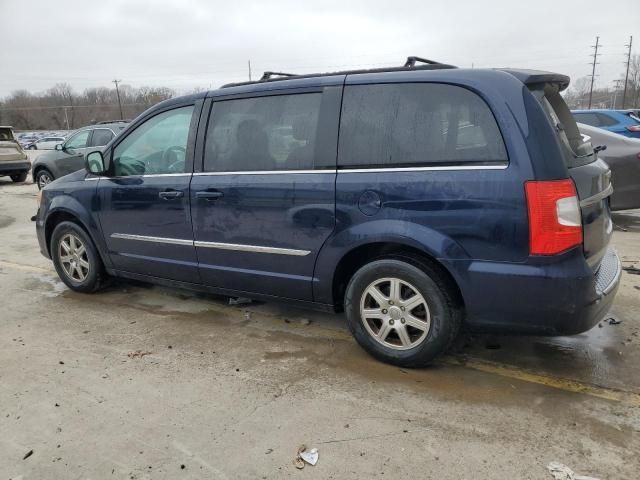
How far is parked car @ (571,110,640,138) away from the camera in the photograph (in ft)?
30.8

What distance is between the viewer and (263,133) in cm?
369

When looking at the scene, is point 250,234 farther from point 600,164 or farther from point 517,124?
point 600,164

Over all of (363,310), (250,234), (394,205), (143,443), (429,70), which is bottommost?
(143,443)

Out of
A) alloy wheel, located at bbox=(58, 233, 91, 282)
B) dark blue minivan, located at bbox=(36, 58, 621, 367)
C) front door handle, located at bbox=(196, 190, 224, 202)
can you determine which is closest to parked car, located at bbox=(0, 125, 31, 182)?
alloy wheel, located at bbox=(58, 233, 91, 282)

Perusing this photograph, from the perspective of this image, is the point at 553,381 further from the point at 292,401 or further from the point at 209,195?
the point at 209,195

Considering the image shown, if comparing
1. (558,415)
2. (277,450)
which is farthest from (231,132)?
(558,415)

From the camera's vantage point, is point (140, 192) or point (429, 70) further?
point (140, 192)

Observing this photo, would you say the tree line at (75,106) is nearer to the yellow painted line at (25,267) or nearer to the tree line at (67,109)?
the tree line at (67,109)

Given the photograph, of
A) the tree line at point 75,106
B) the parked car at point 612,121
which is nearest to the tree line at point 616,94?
the tree line at point 75,106

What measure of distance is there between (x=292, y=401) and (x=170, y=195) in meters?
1.98

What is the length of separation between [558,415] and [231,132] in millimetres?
2859

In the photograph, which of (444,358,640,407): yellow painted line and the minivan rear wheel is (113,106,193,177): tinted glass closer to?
(444,358,640,407): yellow painted line

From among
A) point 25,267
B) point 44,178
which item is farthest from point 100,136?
point 25,267

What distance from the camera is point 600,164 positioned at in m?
3.35
